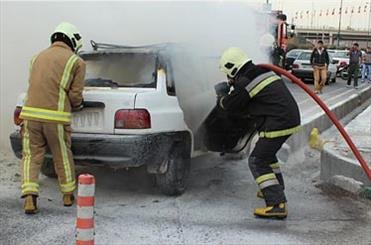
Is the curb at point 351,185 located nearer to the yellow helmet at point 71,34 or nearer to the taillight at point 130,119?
the taillight at point 130,119

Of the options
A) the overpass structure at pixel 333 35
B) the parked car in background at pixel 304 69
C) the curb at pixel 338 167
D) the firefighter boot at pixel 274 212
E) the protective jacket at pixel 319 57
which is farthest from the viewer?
the overpass structure at pixel 333 35

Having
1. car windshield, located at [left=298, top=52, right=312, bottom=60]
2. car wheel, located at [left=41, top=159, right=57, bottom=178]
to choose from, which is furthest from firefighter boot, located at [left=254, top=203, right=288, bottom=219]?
car windshield, located at [left=298, top=52, right=312, bottom=60]

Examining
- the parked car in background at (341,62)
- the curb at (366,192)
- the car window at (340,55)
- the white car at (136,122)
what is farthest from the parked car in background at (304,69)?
the white car at (136,122)

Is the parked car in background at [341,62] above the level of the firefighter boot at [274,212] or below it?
below

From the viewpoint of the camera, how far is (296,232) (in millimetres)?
4805

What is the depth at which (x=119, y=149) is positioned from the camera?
17.0 ft

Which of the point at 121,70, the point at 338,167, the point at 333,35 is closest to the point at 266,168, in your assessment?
the point at 338,167

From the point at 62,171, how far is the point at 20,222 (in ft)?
2.03

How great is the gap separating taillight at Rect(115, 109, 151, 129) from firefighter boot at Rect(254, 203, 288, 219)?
1.30 m

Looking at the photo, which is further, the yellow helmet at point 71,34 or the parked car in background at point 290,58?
the parked car in background at point 290,58

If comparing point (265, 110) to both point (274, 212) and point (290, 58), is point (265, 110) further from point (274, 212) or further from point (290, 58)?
point (290, 58)

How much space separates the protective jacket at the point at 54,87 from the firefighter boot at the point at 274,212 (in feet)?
6.20

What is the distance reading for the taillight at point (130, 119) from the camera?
5230mm

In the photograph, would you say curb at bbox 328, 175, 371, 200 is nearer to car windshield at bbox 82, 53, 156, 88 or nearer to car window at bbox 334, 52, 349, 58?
car windshield at bbox 82, 53, 156, 88
